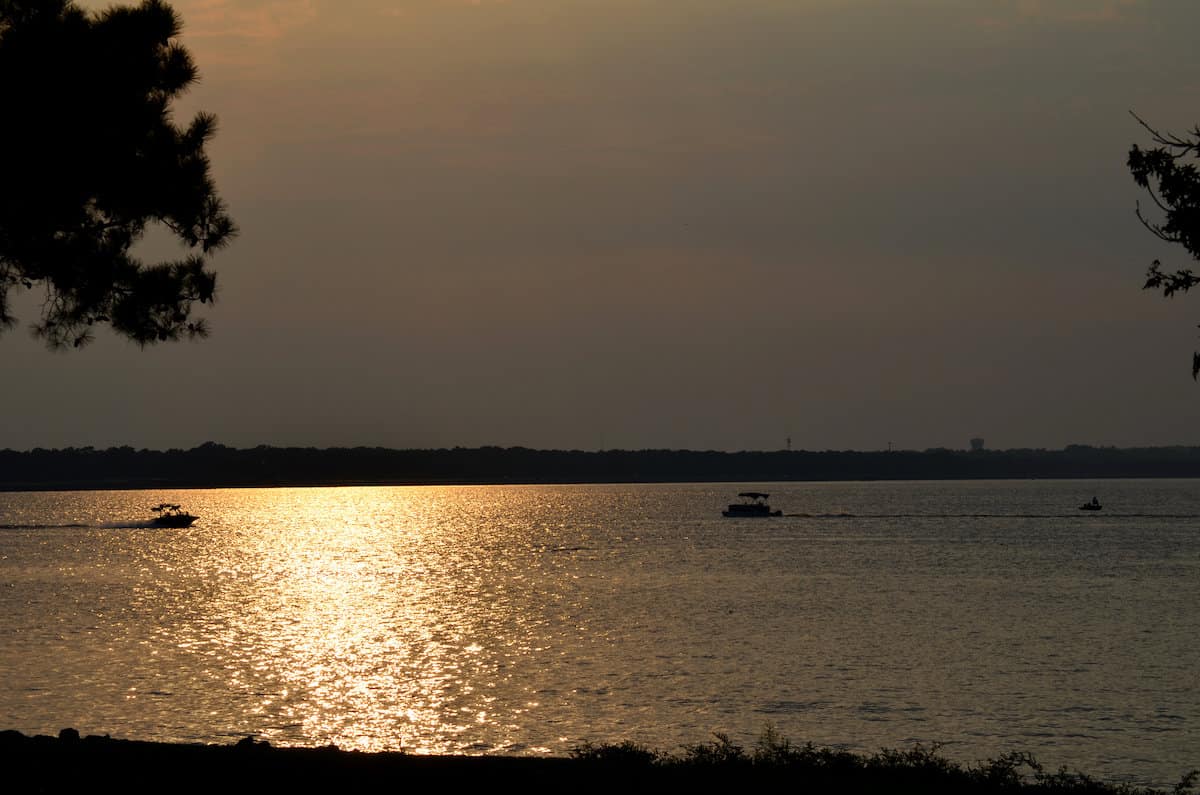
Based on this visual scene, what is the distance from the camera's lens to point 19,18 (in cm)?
2478

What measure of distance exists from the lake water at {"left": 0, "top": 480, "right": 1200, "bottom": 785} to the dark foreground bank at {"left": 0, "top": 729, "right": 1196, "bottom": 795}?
18.5 m

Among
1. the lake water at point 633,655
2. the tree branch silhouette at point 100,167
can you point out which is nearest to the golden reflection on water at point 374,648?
the lake water at point 633,655

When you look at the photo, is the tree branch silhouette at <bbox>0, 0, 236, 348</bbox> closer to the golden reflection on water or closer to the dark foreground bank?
the dark foreground bank

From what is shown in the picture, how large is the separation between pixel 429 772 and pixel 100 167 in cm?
1277

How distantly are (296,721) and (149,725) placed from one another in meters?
4.66

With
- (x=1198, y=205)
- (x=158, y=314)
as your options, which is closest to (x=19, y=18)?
(x=158, y=314)

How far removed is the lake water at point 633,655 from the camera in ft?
144

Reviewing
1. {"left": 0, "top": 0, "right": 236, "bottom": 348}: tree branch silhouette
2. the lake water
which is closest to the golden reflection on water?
the lake water

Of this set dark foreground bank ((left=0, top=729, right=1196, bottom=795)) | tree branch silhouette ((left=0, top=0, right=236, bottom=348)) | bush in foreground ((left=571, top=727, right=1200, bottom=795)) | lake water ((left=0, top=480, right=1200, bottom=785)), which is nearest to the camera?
dark foreground bank ((left=0, top=729, right=1196, bottom=795))

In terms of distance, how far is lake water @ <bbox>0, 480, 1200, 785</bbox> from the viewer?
1724 inches

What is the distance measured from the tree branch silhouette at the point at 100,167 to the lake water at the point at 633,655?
743 inches

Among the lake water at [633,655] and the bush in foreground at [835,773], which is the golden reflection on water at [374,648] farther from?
the bush in foreground at [835,773]

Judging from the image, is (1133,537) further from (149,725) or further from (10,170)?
(10,170)

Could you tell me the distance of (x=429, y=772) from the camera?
66.1ft
